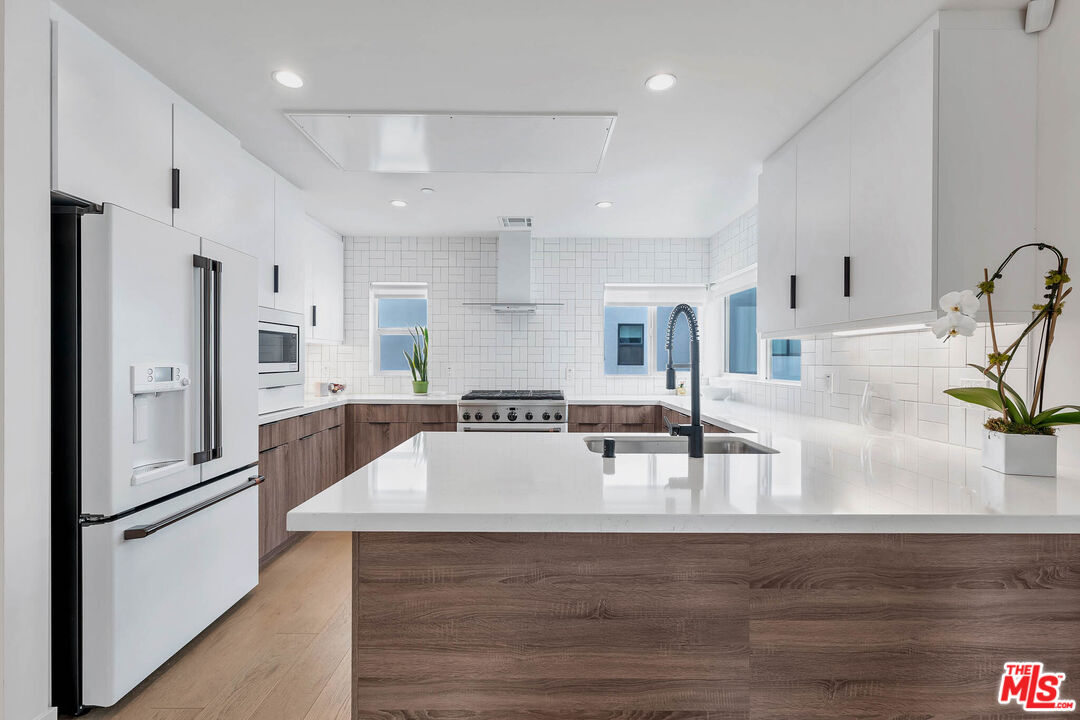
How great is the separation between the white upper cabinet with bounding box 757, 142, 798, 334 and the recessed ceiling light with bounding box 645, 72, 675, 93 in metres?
0.78

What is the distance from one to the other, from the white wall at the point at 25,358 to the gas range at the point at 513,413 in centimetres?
273

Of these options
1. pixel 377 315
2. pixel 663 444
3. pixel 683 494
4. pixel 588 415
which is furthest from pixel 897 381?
pixel 377 315

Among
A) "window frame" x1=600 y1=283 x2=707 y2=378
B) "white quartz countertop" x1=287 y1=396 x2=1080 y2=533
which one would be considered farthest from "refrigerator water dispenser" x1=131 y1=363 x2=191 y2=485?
"window frame" x1=600 y1=283 x2=707 y2=378

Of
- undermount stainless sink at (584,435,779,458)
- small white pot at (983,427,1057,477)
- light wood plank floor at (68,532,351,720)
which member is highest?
small white pot at (983,427,1057,477)

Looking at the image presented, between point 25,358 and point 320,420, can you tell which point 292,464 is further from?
point 25,358

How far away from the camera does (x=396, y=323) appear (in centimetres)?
505

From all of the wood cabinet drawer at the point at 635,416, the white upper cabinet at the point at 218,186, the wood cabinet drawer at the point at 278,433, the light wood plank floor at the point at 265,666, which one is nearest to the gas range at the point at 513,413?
the wood cabinet drawer at the point at 635,416

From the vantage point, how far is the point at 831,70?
2.03m

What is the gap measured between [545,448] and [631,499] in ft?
2.17

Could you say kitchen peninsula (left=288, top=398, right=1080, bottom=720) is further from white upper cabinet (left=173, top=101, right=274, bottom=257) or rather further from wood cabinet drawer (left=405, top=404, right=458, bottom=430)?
wood cabinet drawer (left=405, top=404, right=458, bottom=430)

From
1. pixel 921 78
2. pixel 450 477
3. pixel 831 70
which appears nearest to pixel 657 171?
pixel 831 70

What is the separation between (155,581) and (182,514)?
0.75 ft

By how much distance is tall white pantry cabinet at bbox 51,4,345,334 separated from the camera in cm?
173

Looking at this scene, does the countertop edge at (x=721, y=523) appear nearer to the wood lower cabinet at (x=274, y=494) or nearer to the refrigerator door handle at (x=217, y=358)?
the refrigerator door handle at (x=217, y=358)
